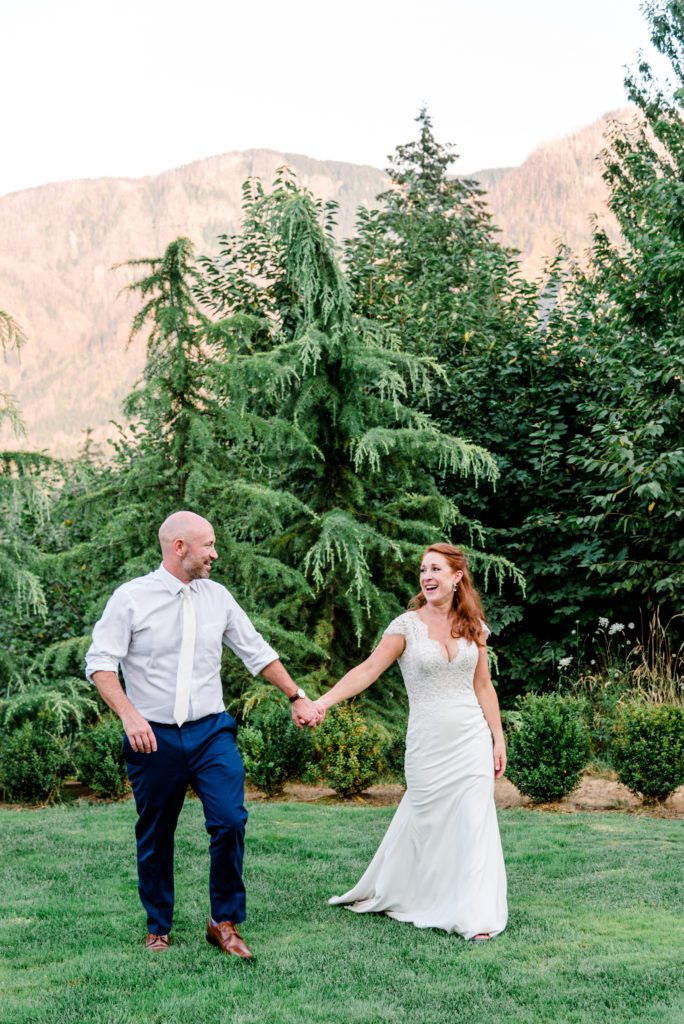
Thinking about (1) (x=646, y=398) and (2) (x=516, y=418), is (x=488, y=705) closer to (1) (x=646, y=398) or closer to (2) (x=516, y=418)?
(1) (x=646, y=398)

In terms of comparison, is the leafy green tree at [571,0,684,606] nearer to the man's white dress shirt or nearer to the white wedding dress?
the white wedding dress

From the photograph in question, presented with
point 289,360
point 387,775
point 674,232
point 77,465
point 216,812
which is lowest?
point 387,775

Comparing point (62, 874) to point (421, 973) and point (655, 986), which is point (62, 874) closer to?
point (421, 973)

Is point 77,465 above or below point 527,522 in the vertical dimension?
above

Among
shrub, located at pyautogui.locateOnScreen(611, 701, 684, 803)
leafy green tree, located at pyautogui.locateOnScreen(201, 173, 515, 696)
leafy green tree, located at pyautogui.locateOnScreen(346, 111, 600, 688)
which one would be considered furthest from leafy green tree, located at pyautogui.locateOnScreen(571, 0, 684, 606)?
shrub, located at pyautogui.locateOnScreen(611, 701, 684, 803)

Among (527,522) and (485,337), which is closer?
(527,522)

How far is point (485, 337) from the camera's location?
14.0 metres

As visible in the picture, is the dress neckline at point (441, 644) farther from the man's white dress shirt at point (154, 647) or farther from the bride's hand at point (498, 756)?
the man's white dress shirt at point (154, 647)

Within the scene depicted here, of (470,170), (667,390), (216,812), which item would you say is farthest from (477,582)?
(470,170)

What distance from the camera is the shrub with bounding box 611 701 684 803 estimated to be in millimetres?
8609

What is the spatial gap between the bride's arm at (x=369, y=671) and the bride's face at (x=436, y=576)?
31 cm

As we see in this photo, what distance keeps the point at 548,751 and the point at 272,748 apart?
2.38 m

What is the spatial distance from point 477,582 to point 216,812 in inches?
327

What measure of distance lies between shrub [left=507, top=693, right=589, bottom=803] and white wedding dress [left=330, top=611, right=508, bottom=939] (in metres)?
3.26
